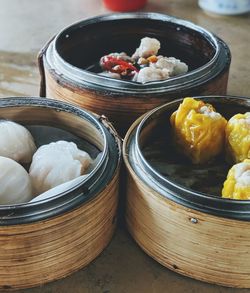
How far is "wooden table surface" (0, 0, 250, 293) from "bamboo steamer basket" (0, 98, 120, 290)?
0.06 meters

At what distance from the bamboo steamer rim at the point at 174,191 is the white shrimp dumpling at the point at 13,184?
34 centimetres

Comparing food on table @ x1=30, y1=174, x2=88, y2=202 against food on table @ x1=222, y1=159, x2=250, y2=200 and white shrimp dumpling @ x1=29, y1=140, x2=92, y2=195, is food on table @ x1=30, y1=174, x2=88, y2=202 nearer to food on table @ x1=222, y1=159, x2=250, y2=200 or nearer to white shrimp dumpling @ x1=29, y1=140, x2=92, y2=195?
white shrimp dumpling @ x1=29, y1=140, x2=92, y2=195

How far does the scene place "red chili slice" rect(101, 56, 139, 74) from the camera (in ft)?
7.72

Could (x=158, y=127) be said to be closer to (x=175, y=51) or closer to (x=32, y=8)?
(x=175, y=51)

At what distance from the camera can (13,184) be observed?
169 cm

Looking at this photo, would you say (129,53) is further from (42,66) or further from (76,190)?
(76,190)

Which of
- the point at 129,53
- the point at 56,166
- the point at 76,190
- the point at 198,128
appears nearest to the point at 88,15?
the point at 129,53

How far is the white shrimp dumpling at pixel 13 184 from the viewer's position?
1.68 meters

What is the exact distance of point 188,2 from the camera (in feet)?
12.8

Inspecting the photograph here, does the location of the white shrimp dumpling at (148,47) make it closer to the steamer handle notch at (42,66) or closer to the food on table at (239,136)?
the steamer handle notch at (42,66)

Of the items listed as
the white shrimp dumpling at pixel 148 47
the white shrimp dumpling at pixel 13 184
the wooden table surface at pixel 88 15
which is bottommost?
the wooden table surface at pixel 88 15

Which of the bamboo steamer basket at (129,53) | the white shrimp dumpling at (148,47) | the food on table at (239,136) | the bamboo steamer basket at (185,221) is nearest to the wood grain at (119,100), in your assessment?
the bamboo steamer basket at (129,53)

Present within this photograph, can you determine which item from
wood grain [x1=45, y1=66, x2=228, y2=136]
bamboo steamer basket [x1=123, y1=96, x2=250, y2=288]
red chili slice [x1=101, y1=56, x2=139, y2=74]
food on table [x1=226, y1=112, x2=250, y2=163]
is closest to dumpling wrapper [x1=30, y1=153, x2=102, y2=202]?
bamboo steamer basket [x1=123, y1=96, x2=250, y2=288]

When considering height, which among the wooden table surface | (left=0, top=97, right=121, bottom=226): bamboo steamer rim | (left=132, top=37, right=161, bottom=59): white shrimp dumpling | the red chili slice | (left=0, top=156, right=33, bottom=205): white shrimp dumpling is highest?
(left=132, top=37, right=161, bottom=59): white shrimp dumpling
